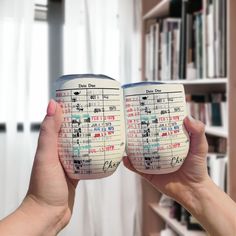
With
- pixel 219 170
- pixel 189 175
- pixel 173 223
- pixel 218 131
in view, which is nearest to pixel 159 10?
pixel 218 131

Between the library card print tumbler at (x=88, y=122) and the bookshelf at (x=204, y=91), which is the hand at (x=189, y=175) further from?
the bookshelf at (x=204, y=91)

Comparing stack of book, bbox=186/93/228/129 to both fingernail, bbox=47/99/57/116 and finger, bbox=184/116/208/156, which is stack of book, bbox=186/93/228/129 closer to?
finger, bbox=184/116/208/156

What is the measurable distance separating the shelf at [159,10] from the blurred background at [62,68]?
0.25ft

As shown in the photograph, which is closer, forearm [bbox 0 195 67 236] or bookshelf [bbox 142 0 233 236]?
forearm [bbox 0 195 67 236]

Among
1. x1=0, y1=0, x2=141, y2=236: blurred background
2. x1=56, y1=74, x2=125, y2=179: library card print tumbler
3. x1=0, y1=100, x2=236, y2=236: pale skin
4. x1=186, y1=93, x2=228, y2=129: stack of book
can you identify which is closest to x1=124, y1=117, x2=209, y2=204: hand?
x1=0, y1=100, x2=236, y2=236: pale skin

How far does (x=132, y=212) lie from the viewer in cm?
187

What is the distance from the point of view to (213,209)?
0.64 metres

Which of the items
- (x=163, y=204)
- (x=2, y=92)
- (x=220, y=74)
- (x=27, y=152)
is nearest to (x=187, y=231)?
(x=163, y=204)

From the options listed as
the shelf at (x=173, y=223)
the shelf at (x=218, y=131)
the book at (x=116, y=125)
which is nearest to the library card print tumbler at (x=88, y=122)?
the book at (x=116, y=125)

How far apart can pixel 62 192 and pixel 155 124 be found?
0.21 metres

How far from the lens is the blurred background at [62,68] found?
5.39ft

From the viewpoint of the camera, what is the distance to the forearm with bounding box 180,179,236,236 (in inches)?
24.8

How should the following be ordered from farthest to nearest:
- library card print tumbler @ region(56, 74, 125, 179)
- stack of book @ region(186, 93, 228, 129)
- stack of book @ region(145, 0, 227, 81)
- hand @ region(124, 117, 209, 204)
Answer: stack of book @ region(186, 93, 228, 129)
stack of book @ region(145, 0, 227, 81)
hand @ region(124, 117, 209, 204)
library card print tumbler @ region(56, 74, 125, 179)

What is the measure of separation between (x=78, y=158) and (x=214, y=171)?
98 cm
